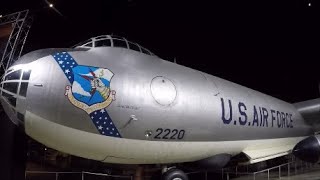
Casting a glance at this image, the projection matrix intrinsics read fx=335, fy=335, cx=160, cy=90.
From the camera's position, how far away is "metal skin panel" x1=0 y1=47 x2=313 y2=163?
19.9ft

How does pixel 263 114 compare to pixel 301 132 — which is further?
pixel 301 132

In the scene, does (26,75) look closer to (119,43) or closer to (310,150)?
(119,43)

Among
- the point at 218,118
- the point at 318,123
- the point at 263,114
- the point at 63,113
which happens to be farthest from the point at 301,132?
the point at 63,113

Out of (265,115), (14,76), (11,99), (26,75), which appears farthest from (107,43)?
(265,115)

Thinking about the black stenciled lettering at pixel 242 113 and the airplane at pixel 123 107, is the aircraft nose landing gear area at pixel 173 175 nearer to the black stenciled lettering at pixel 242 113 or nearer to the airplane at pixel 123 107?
the airplane at pixel 123 107

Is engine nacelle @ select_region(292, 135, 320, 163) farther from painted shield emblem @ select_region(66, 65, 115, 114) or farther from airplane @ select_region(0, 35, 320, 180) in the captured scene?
painted shield emblem @ select_region(66, 65, 115, 114)

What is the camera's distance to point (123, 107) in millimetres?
6438

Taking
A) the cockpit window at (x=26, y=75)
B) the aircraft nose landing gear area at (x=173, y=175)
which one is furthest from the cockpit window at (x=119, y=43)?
the aircraft nose landing gear area at (x=173, y=175)

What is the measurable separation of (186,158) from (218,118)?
3.93ft

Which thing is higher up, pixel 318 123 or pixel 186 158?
pixel 318 123

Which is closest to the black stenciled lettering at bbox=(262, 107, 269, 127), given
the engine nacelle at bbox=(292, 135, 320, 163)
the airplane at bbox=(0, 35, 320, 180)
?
the airplane at bbox=(0, 35, 320, 180)

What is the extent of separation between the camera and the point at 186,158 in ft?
25.0

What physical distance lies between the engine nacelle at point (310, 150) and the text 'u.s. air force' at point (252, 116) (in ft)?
A: 2.62

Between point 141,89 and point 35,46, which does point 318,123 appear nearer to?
point 141,89
